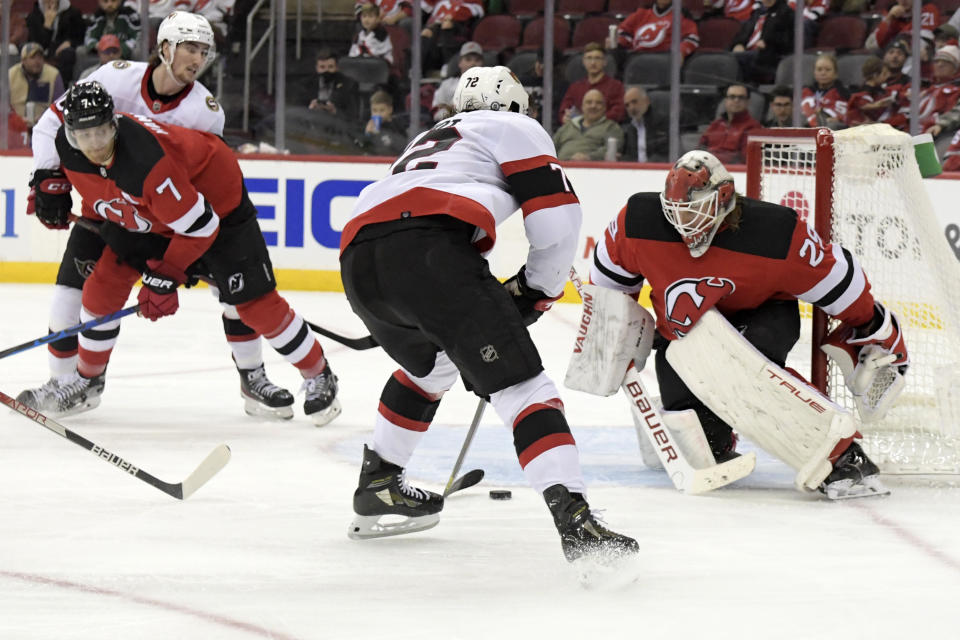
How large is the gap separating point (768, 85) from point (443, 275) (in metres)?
4.36

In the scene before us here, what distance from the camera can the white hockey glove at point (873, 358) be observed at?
9.72 feet

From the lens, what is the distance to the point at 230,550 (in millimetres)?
2410

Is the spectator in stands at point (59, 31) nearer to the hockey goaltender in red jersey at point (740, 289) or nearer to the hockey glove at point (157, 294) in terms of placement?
the hockey glove at point (157, 294)

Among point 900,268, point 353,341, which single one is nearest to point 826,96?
point 900,268

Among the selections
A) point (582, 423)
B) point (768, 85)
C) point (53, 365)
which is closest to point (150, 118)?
point (53, 365)

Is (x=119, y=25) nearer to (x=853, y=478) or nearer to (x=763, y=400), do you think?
(x=763, y=400)

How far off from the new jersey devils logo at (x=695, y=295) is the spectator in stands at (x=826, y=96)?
3.47m

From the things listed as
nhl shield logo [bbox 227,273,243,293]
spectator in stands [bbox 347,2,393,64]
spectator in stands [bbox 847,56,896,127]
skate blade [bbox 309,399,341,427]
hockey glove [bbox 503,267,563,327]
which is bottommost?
skate blade [bbox 309,399,341,427]

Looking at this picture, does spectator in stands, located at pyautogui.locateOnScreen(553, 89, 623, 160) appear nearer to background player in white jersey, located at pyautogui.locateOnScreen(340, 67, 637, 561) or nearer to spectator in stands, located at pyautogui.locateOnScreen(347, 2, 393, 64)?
spectator in stands, located at pyautogui.locateOnScreen(347, 2, 393, 64)

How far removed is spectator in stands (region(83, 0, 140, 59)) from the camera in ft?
22.5

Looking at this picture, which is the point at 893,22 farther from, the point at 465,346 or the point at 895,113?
the point at 465,346

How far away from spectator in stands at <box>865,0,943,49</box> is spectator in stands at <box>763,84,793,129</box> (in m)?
0.41

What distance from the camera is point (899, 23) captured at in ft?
19.9

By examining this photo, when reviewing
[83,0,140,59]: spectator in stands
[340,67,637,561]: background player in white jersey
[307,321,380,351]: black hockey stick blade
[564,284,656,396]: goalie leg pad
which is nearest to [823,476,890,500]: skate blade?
[564,284,656,396]: goalie leg pad
